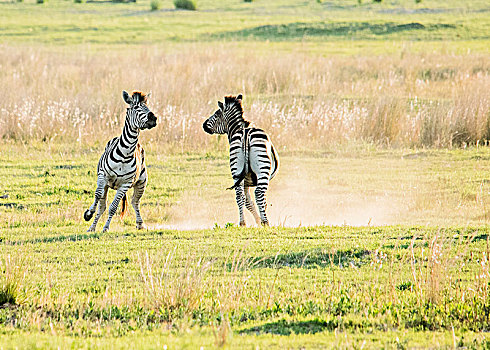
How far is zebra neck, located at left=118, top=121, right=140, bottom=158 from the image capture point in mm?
12422

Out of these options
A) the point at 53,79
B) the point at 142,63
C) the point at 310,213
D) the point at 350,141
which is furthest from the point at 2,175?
the point at 142,63

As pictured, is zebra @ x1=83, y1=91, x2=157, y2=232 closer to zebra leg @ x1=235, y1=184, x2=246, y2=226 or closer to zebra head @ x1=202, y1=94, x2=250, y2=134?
zebra head @ x1=202, y1=94, x2=250, y2=134

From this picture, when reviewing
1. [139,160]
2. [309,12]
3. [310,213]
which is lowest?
[310,213]

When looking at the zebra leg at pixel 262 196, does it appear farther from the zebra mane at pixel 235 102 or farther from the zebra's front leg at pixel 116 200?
the zebra's front leg at pixel 116 200

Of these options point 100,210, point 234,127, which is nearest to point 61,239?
point 100,210

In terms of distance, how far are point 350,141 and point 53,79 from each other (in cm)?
1347

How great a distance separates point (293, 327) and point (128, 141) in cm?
601

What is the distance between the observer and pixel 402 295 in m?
8.57

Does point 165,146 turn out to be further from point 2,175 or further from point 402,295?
point 402,295

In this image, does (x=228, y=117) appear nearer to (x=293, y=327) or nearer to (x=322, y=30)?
(x=293, y=327)

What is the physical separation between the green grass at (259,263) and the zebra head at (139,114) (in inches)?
70.6

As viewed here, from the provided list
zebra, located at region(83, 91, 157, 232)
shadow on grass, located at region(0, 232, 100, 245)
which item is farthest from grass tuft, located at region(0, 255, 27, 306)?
zebra, located at region(83, 91, 157, 232)

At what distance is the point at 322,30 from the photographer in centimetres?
5291

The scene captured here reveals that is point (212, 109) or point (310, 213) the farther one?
point (212, 109)
